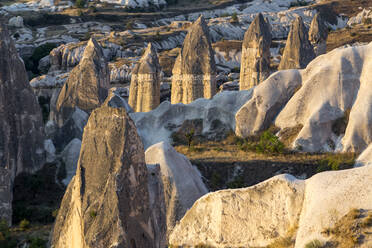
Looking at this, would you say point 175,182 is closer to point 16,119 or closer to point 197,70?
point 16,119

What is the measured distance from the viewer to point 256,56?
120ft

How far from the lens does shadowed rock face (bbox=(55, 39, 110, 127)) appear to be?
32.2m

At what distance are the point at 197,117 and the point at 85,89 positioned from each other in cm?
652

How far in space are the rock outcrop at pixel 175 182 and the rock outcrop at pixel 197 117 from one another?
7.98 meters

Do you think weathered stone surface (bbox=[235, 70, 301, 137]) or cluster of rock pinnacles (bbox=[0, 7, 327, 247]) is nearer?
cluster of rock pinnacles (bbox=[0, 7, 327, 247])

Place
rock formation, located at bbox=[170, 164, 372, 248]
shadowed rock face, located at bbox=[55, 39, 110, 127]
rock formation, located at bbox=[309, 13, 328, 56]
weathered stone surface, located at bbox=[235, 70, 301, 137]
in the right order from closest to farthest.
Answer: rock formation, located at bbox=[170, 164, 372, 248]
weathered stone surface, located at bbox=[235, 70, 301, 137]
shadowed rock face, located at bbox=[55, 39, 110, 127]
rock formation, located at bbox=[309, 13, 328, 56]

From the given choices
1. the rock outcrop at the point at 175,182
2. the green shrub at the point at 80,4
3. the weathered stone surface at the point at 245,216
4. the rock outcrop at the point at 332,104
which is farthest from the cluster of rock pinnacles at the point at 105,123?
the green shrub at the point at 80,4

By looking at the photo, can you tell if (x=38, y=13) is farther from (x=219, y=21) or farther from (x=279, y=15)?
(x=279, y=15)

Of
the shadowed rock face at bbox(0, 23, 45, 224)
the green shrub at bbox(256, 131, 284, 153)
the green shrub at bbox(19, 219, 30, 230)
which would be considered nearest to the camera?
the green shrub at bbox(19, 219, 30, 230)

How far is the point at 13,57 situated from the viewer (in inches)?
1046

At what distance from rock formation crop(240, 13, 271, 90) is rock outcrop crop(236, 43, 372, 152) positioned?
9292mm

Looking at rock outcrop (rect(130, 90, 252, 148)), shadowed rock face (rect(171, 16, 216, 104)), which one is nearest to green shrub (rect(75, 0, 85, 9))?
shadowed rock face (rect(171, 16, 216, 104))

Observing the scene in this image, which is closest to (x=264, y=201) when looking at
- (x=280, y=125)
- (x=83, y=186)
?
(x=83, y=186)

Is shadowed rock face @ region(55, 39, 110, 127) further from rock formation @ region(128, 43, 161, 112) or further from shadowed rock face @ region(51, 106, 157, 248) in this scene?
shadowed rock face @ region(51, 106, 157, 248)
